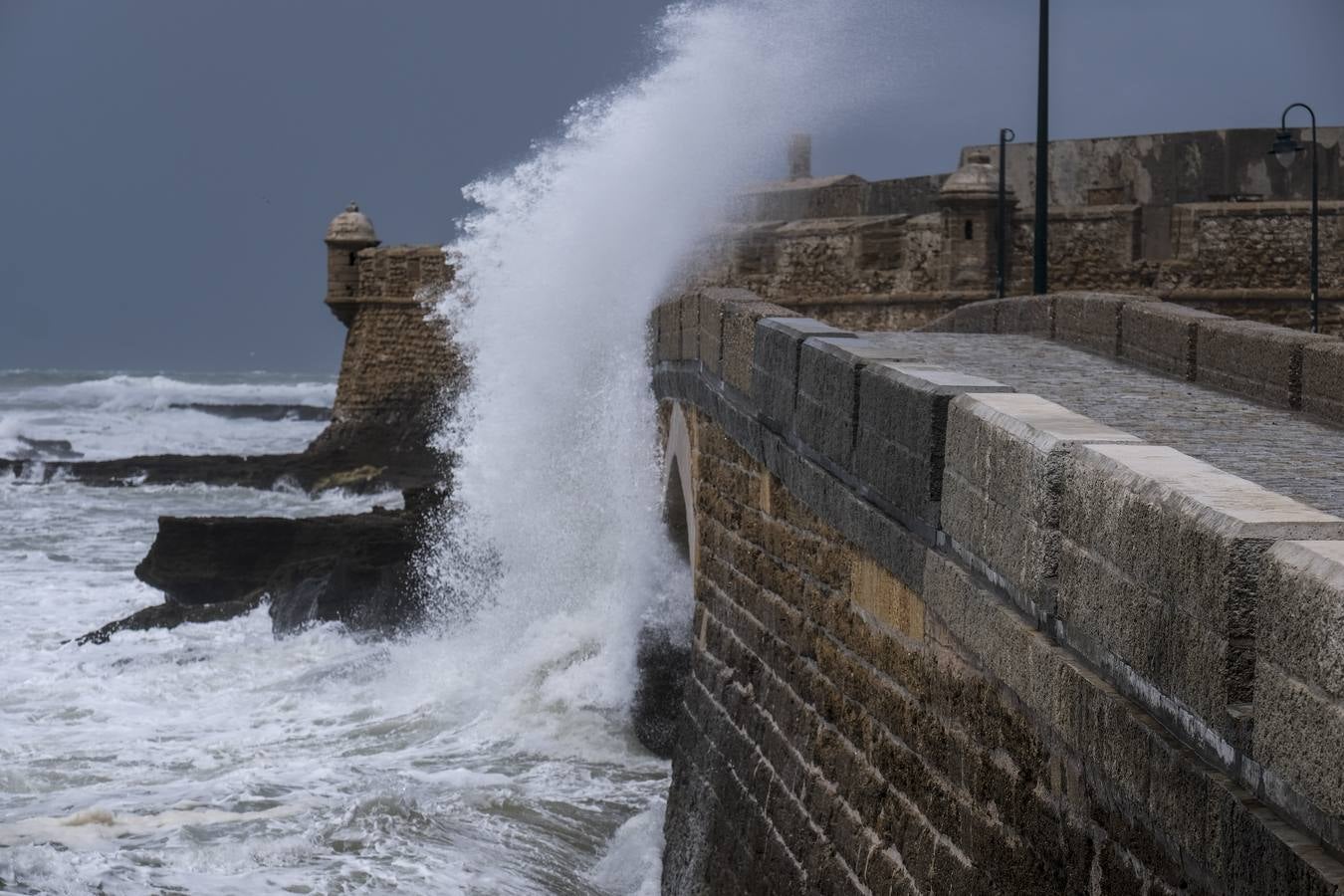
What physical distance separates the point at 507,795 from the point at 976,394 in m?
5.67

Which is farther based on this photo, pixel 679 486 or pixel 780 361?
pixel 679 486

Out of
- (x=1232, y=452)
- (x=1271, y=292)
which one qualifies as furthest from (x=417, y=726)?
(x=1271, y=292)

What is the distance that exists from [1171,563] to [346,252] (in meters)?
30.4

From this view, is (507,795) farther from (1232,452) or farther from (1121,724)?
(1121,724)

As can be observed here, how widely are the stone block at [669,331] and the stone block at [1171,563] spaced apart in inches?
245

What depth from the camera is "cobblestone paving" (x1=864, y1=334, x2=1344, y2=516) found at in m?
4.80

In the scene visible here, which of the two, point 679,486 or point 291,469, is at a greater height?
point 679,486

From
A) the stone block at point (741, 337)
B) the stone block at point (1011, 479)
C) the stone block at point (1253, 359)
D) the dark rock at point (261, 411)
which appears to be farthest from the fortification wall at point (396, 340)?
the dark rock at point (261, 411)

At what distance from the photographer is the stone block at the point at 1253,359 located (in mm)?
6820

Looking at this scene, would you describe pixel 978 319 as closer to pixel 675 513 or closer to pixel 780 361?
pixel 675 513

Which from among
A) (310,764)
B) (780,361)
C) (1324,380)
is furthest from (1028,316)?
(310,764)

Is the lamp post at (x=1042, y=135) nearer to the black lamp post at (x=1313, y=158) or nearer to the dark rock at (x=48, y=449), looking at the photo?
the black lamp post at (x=1313, y=158)

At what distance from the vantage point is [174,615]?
1570 cm

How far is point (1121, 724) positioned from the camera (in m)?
3.12
